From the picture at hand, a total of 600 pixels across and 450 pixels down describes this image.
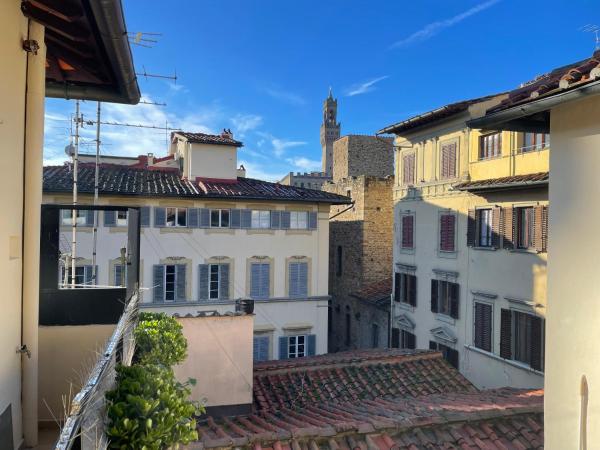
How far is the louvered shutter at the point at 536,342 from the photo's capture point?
1277 centimetres

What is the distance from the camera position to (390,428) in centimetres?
601

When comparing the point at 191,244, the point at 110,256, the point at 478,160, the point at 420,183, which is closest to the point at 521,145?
the point at 478,160

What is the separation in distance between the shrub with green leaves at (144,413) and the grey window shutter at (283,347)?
16.8 m

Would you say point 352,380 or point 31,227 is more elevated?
point 31,227

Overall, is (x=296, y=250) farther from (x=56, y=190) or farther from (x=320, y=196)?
(x=56, y=190)

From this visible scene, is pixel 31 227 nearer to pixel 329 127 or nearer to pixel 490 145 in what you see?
pixel 490 145

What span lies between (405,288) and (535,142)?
8.57 metres

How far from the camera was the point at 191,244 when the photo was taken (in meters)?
18.4

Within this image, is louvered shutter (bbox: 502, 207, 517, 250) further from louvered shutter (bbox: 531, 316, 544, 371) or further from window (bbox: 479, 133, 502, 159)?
louvered shutter (bbox: 531, 316, 544, 371)

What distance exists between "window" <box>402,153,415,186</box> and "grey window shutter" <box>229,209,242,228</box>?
7.68 meters

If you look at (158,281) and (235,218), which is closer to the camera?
(158,281)

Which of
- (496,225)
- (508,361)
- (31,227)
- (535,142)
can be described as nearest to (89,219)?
(31,227)

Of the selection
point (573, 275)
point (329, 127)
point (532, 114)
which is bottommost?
point (573, 275)

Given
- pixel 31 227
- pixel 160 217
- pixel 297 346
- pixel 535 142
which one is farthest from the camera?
pixel 297 346
